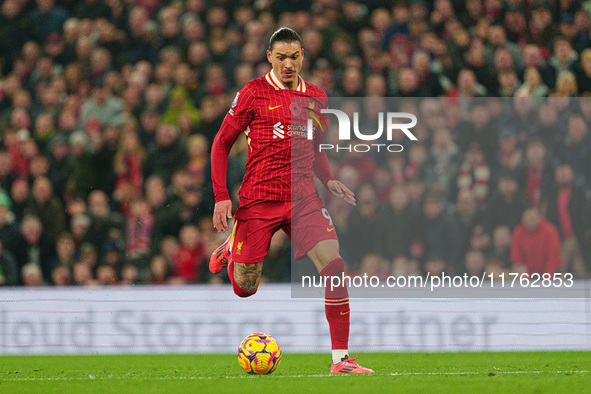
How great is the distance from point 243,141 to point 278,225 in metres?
3.27

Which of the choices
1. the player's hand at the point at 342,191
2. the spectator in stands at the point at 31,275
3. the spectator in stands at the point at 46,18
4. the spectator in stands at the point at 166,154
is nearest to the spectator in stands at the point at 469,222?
the player's hand at the point at 342,191

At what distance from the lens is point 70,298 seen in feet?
27.6

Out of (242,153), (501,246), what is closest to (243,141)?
(242,153)

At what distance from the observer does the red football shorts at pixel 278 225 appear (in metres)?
5.80

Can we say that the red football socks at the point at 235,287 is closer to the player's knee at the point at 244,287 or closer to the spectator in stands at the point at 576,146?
the player's knee at the point at 244,287

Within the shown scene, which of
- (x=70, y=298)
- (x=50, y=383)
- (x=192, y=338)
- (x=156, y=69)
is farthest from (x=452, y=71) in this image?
(x=50, y=383)

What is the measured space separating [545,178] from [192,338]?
368 centimetres

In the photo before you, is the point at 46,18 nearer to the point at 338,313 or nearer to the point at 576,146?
the point at 576,146

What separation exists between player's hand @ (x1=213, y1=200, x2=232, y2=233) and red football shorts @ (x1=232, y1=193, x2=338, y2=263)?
19cm

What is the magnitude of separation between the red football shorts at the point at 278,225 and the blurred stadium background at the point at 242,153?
1.60 meters

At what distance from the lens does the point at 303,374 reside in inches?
236

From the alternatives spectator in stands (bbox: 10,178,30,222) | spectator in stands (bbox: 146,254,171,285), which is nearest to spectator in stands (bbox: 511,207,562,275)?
spectator in stands (bbox: 146,254,171,285)

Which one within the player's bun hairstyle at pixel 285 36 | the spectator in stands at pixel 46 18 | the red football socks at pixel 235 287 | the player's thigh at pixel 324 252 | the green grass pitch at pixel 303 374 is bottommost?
the green grass pitch at pixel 303 374

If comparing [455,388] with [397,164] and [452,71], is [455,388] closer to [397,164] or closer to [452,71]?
[397,164]
